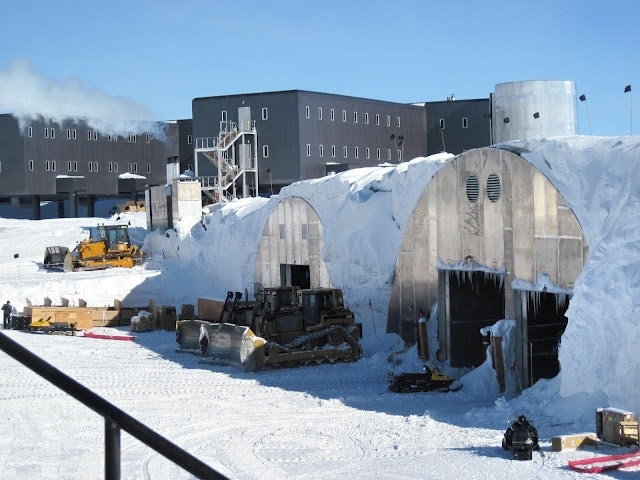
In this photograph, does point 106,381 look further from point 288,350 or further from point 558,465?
point 558,465

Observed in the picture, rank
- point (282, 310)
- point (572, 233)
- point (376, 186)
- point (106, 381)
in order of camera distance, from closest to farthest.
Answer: point (572, 233) < point (106, 381) < point (282, 310) < point (376, 186)

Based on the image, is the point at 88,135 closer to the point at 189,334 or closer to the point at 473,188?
the point at 189,334

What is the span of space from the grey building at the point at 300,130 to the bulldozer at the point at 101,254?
1024 centimetres

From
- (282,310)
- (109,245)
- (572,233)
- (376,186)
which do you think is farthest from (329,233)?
(109,245)

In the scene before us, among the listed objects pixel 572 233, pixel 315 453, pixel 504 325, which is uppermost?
pixel 572 233

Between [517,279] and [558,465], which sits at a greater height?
[517,279]

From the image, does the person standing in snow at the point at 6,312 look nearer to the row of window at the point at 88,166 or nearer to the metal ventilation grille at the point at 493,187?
the metal ventilation grille at the point at 493,187

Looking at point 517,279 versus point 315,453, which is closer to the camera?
point 315,453

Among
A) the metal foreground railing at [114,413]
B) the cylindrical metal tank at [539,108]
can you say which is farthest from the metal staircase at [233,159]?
the metal foreground railing at [114,413]

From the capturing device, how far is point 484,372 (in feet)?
59.4

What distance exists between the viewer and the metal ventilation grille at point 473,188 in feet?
63.9

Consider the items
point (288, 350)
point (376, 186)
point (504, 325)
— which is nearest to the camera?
point (504, 325)

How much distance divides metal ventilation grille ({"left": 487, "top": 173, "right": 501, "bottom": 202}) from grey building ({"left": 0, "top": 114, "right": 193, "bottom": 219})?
137 feet

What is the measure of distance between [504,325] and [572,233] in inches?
97.3
